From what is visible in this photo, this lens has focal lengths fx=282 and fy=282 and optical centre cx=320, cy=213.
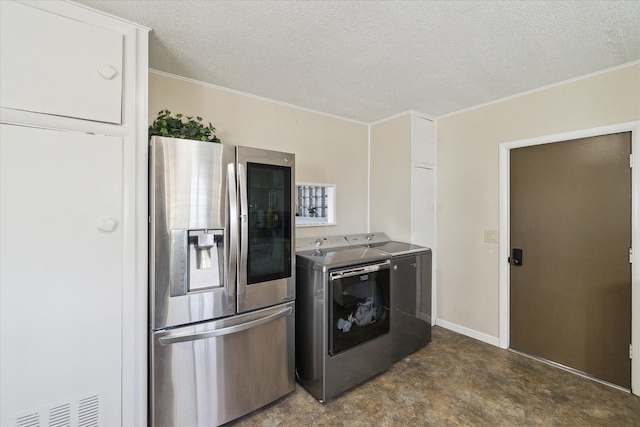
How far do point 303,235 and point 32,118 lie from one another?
7.58ft

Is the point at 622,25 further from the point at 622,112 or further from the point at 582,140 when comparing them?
the point at 582,140

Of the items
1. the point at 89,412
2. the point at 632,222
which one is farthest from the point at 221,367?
the point at 632,222

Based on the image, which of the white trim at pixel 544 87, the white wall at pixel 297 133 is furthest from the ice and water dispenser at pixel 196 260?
the white trim at pixel 544 87

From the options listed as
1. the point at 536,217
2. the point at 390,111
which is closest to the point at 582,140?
the point at 536,217

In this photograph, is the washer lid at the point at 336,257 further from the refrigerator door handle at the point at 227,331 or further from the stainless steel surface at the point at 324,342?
the refrigerator door handle at the point at 227,331

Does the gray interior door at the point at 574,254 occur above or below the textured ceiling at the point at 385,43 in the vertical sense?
below

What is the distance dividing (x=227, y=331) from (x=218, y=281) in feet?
1.08

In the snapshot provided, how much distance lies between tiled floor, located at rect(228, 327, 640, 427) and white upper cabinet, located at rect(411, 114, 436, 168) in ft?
7.13

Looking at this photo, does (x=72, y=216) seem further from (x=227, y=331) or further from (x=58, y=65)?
(x=227, y=331)

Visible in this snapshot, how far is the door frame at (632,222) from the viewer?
2195 mm

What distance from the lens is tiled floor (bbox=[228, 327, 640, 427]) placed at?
6.43ft

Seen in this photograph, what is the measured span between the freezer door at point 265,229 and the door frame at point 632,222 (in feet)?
7.38

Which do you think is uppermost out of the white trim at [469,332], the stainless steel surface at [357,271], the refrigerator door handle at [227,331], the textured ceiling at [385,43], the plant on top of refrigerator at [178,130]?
the textured ceiling at [385,43]

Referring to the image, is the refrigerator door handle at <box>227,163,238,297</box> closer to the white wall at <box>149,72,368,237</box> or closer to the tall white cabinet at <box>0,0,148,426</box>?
the tall white cabinet at <box>0,0,148,426</box>
